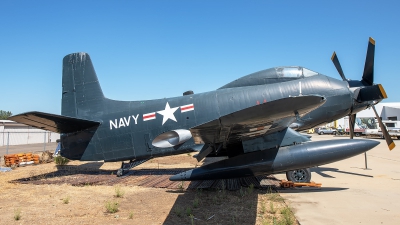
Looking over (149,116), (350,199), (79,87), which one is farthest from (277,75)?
(79,87)

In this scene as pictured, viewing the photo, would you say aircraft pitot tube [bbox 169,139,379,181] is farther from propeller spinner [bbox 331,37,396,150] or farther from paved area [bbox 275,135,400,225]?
propeller spinner [bbox 331,37,396,150]

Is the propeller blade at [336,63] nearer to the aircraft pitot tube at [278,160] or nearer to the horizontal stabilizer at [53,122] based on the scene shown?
the aircraft pitot tube at [278,160]

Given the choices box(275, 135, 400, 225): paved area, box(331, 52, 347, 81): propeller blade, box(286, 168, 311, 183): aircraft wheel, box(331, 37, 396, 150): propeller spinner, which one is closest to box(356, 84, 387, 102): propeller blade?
box(331, 37, 396, 150): propeller spinner

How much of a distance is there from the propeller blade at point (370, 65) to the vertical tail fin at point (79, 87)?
1136 centimetres

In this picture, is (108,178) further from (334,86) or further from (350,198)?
(334,86)

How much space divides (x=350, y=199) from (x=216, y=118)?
4.68m

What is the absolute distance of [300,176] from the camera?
31.6 feet

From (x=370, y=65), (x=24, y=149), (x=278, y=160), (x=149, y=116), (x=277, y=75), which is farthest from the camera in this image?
(x=24, y=149)

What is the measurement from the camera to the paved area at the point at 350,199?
20.0ft

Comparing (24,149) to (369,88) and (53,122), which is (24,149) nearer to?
(53,122)

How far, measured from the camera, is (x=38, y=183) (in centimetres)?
1061

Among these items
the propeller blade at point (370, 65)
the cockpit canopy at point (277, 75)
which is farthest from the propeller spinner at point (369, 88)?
the cockpit canopy at point (277, 75)

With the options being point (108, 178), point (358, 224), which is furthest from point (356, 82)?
point (108, 178)

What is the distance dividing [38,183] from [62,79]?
4.98 m
